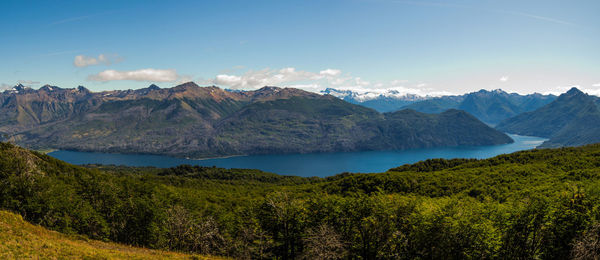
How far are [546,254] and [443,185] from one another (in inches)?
1671

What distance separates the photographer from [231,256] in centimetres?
4481

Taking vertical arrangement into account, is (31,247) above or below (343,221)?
above

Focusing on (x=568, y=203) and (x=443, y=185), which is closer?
(x=568, y=203)

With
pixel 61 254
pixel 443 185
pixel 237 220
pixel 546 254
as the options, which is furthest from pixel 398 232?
pixel 443 185

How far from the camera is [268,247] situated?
4378cm

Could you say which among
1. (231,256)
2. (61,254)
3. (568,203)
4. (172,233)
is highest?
(568,203)

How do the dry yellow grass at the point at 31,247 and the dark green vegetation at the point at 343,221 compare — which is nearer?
the dry yellow grass at the point at 31,247

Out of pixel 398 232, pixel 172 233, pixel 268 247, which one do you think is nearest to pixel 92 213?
pixel 172 233

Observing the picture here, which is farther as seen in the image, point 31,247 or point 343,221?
point 343,221

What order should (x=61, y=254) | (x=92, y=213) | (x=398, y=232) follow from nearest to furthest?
(x=61, y=254), (x=398, y=232), (x=92, y=213)

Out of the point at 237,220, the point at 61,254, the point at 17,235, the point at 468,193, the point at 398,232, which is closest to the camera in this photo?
the point at 61,254

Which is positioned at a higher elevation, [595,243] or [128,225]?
[595,243]

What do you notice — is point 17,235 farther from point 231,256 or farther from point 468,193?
point 468,193

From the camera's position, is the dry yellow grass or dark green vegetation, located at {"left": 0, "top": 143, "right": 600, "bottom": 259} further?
dark green vegetation, located at {"left": 0, "top": 143, "right": 600, "bottom": 259}
